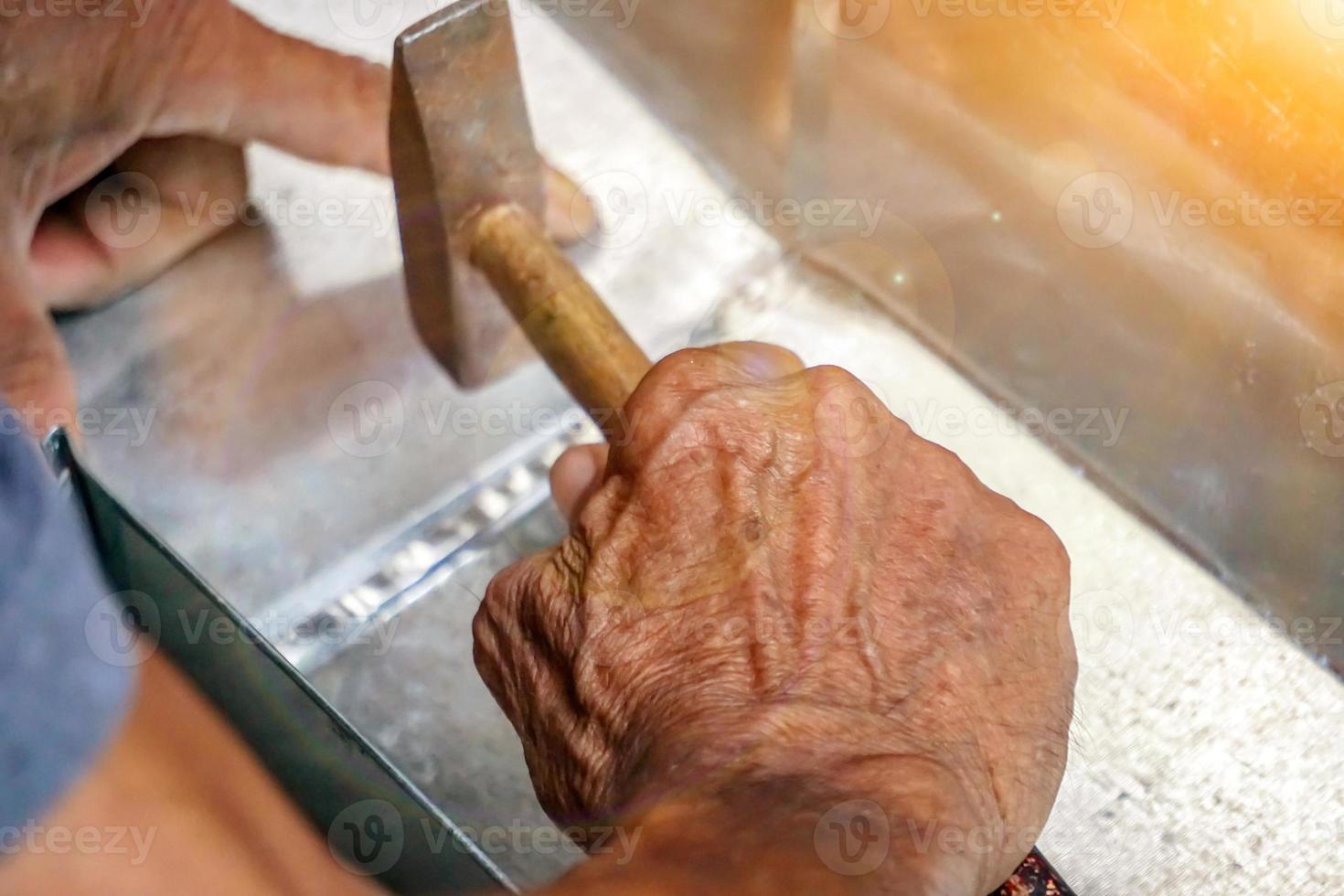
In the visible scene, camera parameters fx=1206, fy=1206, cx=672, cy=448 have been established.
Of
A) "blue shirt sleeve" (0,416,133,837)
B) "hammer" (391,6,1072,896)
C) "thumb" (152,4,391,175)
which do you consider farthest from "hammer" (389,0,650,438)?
"blue shirt sleeve" (0,416,133,837)

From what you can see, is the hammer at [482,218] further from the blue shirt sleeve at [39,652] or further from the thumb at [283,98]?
the blue shirt sleeve at [39,652]

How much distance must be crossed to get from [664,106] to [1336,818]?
1024 mm

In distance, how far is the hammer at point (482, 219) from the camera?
972 mm

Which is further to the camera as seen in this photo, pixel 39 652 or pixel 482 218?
pixel 482 218

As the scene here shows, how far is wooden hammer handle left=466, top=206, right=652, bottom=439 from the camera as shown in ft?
3.04

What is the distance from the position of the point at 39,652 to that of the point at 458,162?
73 cm

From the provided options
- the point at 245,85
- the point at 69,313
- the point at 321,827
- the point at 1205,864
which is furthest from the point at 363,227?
the point at 1205,864

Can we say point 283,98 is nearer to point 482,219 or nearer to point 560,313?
point 482,219

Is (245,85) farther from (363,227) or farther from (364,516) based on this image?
(364,516)

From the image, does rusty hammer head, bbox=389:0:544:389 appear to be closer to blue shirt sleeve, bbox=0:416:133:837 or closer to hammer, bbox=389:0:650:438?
hammer, bbox=389:0:650:438

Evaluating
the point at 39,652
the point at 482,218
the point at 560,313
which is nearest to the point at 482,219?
the point at 482,218

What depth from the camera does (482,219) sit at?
3.73ft

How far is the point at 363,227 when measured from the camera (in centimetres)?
136

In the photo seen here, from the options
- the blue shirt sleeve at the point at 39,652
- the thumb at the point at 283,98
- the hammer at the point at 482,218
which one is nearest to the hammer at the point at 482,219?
the hammer at the point at 482,218
